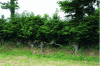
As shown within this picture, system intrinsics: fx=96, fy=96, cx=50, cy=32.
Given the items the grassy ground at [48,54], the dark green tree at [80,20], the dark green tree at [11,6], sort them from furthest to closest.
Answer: the dark green tree at [11,6], the dark green tree at [80,20], the grassy ground at [48,54]

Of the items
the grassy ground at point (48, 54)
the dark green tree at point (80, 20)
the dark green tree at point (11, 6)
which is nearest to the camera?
the grassy ground at point (48, 54)

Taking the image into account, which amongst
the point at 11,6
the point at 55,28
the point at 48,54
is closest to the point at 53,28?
the point at 55,28

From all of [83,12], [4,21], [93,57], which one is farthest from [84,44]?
[4,21]

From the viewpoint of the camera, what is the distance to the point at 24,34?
29.6 feet

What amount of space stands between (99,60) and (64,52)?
274cm

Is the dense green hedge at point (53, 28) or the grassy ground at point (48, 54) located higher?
the dense green hedge at point (53, 28)

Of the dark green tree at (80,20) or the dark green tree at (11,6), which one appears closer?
the dark green tree at (80,20)

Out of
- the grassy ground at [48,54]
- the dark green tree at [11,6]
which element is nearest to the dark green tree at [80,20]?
the grassy ground at [48,54]

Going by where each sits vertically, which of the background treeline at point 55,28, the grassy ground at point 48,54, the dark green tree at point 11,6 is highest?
the dark green tree at point 11,6

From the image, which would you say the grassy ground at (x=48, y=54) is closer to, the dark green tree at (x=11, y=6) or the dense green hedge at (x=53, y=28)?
the dense green hedge at (x=53, y=28)

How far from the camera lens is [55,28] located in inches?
325

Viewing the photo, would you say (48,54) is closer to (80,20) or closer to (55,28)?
(55,28)

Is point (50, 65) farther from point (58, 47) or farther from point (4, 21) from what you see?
point (4, 21)

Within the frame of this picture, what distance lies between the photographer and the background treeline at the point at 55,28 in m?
7.46
